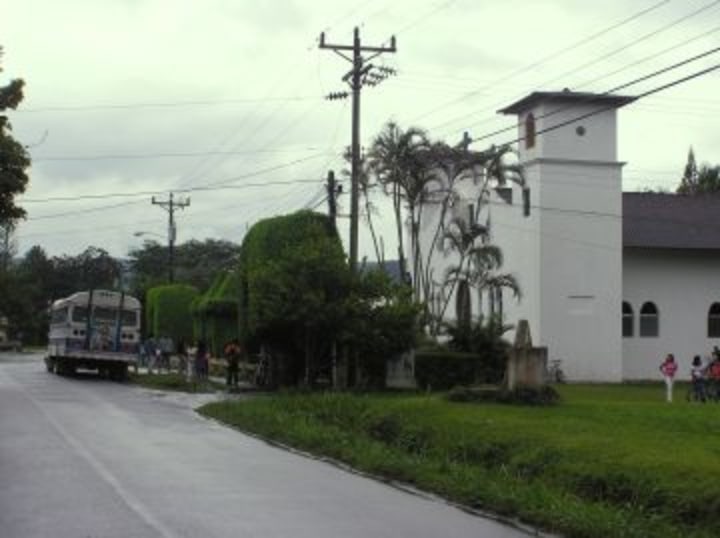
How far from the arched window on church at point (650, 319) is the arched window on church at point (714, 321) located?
278cm

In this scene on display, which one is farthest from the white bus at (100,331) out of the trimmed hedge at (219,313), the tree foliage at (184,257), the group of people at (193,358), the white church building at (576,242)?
the tree foliage at (184,257)

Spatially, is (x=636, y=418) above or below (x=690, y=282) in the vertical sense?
below

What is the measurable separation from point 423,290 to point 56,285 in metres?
101

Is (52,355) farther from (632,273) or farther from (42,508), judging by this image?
(42,508)

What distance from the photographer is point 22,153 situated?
98.9ft

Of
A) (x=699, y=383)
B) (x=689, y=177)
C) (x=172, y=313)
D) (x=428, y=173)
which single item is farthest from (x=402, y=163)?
(x=689, y=177)

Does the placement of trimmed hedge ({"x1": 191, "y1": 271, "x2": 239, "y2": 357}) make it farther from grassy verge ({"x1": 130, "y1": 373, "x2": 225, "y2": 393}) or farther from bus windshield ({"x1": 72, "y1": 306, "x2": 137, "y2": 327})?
grassy verge ({"x1": 130, "y1": 373, "x2": 225, "y2": 393})

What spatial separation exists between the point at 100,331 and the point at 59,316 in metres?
3.10

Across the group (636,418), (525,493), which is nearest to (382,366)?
(636,418)

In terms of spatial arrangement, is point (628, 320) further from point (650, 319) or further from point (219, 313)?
point (219, 313)

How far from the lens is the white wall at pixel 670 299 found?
53688 mm

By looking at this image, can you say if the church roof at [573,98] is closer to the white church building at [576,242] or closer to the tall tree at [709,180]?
Result: the white church building at [576,242]

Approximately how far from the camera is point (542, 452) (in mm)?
16359

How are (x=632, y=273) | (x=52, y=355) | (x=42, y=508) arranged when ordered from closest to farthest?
1. (x=42, y=508)
2. (x=52, y=355)
3. (x=632, y=273)
